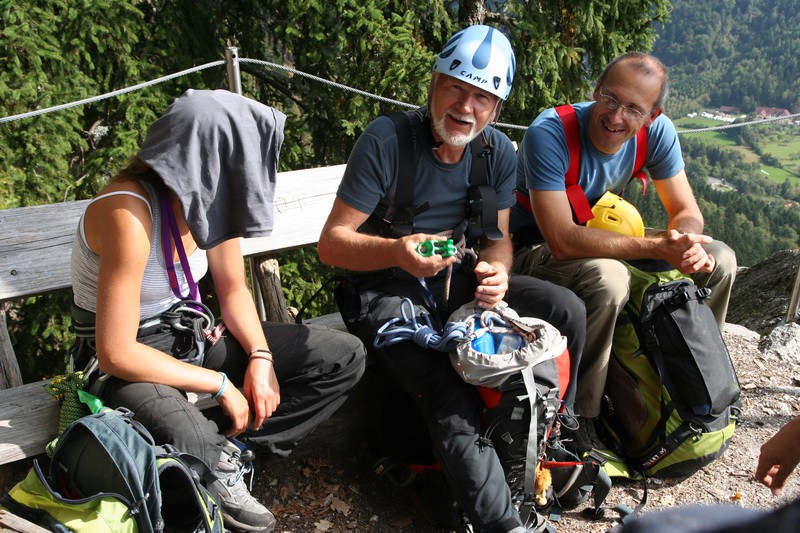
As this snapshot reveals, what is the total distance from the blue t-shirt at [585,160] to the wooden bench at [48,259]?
3.74ft

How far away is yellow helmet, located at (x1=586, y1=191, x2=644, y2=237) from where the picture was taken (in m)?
3.66

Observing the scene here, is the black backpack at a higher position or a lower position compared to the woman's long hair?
lower

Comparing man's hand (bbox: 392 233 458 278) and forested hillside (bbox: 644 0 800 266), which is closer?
man's hand (bbox: 392 233 458 278)

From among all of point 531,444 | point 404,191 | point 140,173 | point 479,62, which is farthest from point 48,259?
point 531,444

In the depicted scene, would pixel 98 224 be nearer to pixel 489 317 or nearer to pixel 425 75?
pixel 489 317

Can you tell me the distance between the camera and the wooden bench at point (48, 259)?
8.86 ft

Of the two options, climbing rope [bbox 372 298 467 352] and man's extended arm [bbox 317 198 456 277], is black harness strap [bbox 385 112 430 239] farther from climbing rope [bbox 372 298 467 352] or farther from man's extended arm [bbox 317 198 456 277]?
climbing rope [bbox 372 298 467 352]

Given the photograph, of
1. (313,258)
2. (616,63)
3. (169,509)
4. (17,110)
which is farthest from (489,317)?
(17,110)

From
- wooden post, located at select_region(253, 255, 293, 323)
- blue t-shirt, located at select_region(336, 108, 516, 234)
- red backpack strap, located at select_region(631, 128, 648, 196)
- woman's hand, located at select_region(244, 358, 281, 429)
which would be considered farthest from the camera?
wooden post, located at select_region(253, 255, 293, 323)

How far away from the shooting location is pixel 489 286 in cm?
298

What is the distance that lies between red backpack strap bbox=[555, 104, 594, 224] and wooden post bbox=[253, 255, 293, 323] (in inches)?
69.7

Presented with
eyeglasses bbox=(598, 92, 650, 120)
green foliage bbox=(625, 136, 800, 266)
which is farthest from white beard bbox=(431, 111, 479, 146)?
green foliage bbox=(625, 136, 800, 266)

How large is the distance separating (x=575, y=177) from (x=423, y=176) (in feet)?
3.06

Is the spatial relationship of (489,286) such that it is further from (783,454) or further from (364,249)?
(783,454)
